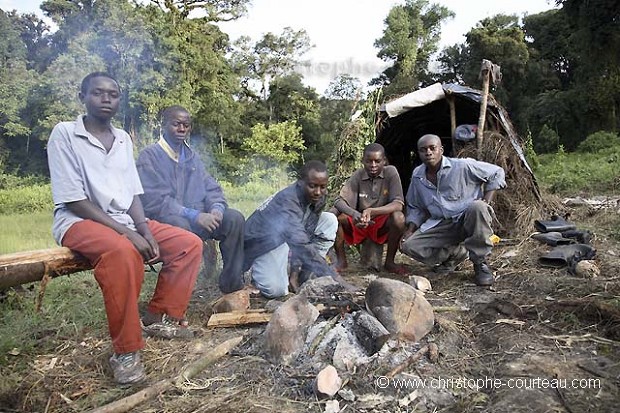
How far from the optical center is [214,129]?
22.0 m

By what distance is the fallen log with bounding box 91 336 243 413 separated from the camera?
87.8 inches

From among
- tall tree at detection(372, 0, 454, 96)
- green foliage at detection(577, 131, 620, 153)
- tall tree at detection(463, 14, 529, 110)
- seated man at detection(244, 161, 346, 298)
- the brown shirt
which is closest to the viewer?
seated man at detection(244, 161, 346, 298)

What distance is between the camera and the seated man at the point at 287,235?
3.72 meters

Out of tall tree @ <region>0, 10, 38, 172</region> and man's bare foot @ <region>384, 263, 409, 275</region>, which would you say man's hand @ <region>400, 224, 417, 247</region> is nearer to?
man's bare foot @ <region>384, 263, 409, 275</region>

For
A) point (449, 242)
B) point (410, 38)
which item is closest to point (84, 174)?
point (449, 242)

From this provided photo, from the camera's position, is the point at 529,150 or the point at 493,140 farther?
the point at 529,150

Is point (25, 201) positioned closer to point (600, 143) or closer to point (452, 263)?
point (452, 263)

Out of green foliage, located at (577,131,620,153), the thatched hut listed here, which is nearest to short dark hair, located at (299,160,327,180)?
the thatched hut

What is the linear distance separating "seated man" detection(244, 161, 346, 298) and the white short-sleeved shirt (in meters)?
1.22

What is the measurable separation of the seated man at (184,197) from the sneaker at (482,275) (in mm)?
2049

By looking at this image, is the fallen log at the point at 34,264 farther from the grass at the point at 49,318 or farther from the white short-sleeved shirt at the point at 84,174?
the grass at the point at 49,318

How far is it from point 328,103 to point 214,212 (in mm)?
23777

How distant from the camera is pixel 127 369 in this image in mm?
2514

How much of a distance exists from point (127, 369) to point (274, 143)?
63.4 feet
